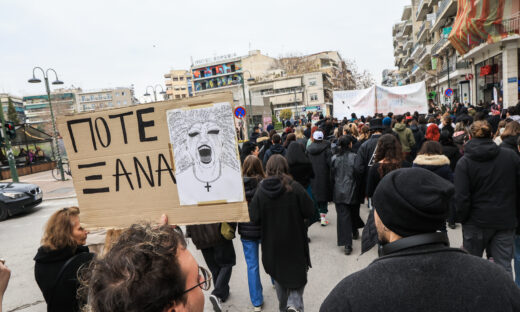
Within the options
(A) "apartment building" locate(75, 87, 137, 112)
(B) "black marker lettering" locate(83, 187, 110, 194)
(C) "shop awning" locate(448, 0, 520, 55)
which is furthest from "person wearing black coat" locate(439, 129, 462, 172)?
(A) "apartment building" locate(75, 87, 137, 112)

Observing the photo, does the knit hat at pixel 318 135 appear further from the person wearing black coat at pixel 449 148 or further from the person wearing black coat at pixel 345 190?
the person wearing black coat at pixel 449 148

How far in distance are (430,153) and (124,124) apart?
3.79 metres

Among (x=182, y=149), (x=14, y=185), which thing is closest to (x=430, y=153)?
(x=182, y=149)

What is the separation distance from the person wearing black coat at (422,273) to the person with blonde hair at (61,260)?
75.6 inches

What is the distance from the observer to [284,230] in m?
3.34

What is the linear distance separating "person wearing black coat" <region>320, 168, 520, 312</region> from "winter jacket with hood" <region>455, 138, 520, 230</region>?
232 cm

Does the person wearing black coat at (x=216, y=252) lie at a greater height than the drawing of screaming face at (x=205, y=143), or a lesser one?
lesser

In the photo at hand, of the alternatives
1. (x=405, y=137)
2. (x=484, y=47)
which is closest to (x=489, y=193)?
(x=405, y=137)

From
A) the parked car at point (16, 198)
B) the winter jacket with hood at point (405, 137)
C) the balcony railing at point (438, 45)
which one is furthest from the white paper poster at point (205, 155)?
the balcony railing at point (438, 45)

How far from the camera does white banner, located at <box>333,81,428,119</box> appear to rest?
43.7 feet

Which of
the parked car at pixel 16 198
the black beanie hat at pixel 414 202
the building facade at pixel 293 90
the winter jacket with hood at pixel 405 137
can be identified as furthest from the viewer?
the building facade at pixel 293 90

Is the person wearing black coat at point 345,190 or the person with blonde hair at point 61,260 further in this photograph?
the person wearing black coat at point 345,190

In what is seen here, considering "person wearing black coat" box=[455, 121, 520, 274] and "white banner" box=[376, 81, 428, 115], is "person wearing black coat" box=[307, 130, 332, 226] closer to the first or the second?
"person wearing black coat" box=[455, 121, 520, 274]

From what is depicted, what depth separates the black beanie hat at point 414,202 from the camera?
1.27 metres
